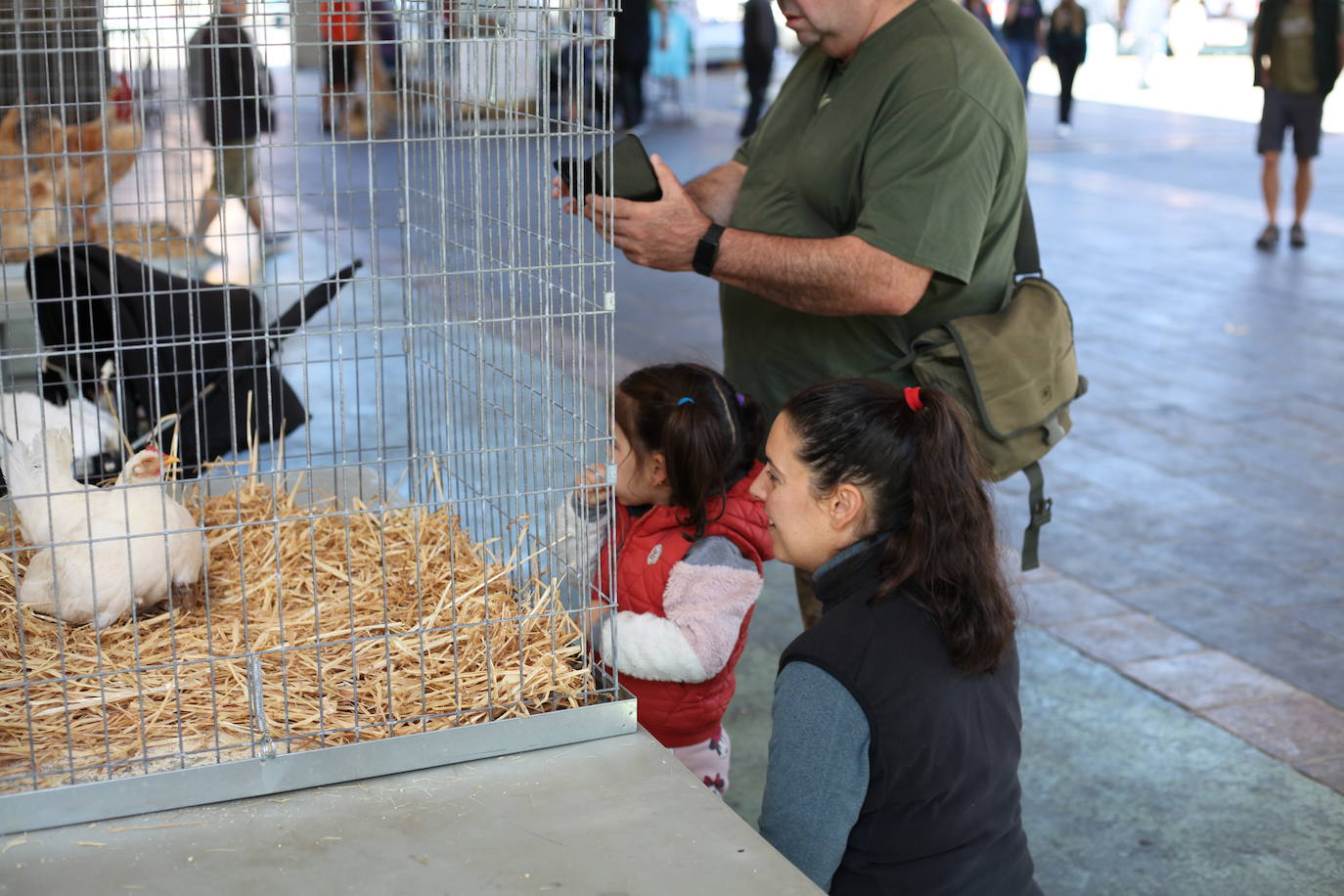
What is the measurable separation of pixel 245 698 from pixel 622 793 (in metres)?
0.47

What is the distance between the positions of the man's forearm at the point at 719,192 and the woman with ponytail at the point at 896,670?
1.06m

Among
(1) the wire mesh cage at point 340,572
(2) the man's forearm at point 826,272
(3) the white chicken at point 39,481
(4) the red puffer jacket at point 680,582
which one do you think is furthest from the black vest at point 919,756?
(3) the white chicken at point 39,481

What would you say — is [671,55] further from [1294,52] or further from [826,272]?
[826,272]

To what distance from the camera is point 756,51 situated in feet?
43.5

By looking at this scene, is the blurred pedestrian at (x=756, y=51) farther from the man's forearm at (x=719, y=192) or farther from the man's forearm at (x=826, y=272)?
the man's forearm at (x=826, y=272)

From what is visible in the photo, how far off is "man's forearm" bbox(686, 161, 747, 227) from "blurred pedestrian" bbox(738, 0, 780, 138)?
34.3ft

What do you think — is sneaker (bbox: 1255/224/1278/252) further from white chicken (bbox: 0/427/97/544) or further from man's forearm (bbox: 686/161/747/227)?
white chicken (bbox: 0/427/97/544)

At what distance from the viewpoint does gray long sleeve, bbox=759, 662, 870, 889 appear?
1561mm

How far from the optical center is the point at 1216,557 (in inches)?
156

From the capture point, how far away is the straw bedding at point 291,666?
1.55 m

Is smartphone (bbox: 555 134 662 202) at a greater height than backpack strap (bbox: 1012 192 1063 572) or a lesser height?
greater

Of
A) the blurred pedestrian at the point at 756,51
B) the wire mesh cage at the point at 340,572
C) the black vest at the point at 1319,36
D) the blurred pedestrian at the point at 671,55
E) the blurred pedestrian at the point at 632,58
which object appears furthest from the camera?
the blurred pedestrian at the point at 671,55

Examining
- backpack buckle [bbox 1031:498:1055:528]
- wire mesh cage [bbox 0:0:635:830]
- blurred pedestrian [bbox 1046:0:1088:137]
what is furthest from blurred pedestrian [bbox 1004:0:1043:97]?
wire mesh cage [bbox 0:0:635:830]

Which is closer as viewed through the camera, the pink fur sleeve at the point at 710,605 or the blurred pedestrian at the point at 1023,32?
the pink fur sleeve at the point at 710,605
